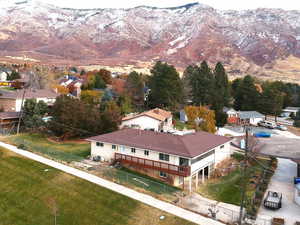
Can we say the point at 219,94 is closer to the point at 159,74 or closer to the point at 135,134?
the point at 159,74

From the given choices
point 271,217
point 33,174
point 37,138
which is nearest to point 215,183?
point 271,217

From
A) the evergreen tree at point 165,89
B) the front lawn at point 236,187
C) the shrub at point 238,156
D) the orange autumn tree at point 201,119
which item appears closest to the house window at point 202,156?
the front lawn at point 236,187

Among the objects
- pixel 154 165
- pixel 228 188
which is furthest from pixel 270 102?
pixel 154 165

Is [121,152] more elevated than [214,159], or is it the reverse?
[121,152]

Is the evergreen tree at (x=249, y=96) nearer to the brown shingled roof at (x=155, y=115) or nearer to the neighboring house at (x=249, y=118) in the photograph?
the neighboring house at (x=249, y=118)

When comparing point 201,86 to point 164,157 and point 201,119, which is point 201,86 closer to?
point 201,119
